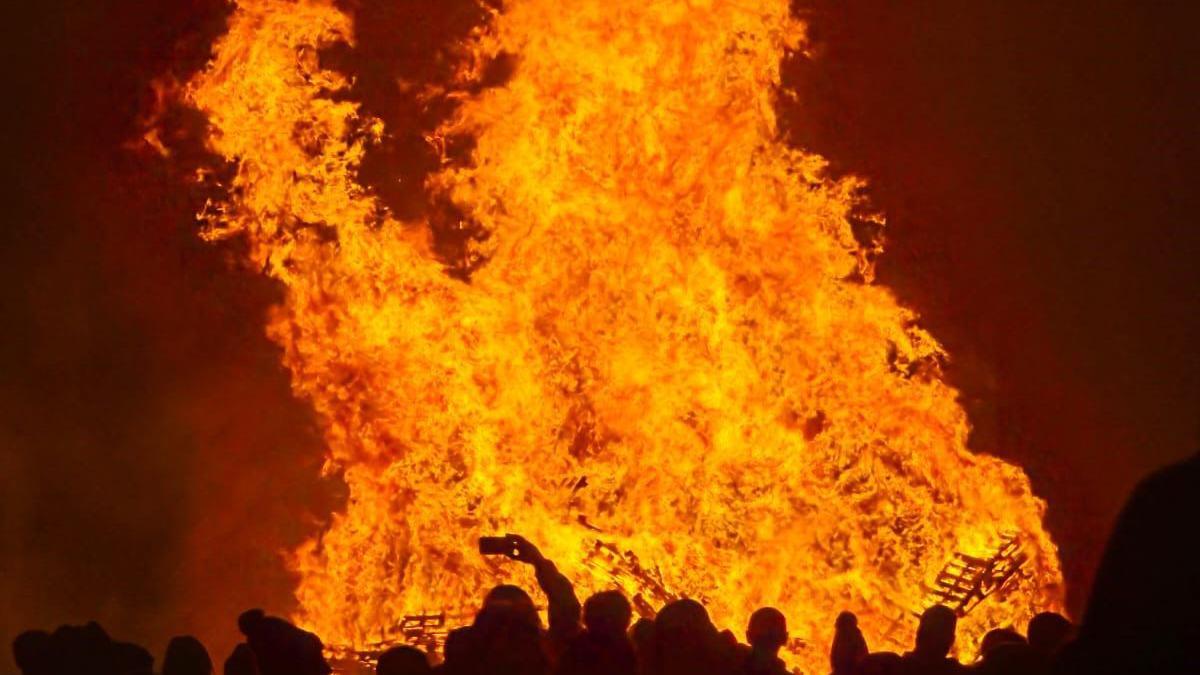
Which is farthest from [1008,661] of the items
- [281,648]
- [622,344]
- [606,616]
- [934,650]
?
[622,344]

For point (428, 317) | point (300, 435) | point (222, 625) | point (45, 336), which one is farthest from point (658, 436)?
point (45, 336)

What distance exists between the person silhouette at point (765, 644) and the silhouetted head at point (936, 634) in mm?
466

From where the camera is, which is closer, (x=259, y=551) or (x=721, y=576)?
(x=721, y=576)

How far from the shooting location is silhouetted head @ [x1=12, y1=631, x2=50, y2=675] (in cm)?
479

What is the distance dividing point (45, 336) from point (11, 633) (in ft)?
5.52

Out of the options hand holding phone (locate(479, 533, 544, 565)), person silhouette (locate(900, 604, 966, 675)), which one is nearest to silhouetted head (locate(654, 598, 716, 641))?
person silhouette (locate(900, 604, 966, 675))

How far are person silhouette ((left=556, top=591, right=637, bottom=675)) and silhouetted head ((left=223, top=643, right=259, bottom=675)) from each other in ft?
3.53

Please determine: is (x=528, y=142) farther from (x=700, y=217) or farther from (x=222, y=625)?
(x=222, y=625)

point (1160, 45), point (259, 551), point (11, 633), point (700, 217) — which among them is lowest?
point (11, 633)

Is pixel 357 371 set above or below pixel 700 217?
below

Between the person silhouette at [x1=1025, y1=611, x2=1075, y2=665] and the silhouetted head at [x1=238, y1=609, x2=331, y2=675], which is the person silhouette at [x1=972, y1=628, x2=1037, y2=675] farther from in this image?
the silhouetted head at [x1=238, y1=609, x2=331, y2=675]

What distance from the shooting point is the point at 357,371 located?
7.61 metres

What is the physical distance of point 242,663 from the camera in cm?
448


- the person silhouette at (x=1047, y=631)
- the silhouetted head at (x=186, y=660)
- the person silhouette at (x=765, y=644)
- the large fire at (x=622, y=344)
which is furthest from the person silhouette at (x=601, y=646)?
the large fire at (x=622, y=344)
